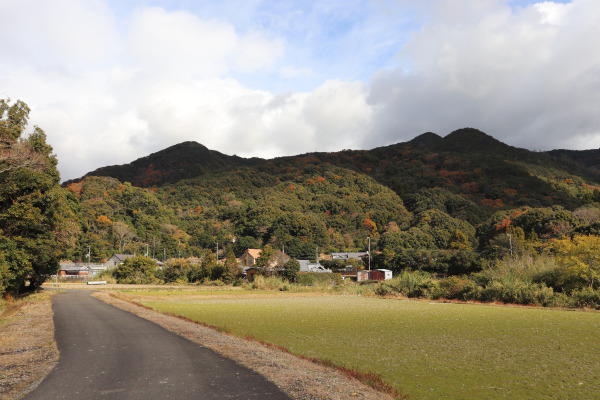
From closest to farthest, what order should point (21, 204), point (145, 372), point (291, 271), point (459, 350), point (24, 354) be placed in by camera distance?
point (145, 372) < point (24, 354) < point (459, 350) < point (21, 204) < point (291, 271)

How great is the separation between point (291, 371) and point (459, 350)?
6.35 m

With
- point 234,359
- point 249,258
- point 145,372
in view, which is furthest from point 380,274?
point 145,372

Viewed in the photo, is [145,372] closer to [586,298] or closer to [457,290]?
[586,298]

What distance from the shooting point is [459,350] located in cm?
1303

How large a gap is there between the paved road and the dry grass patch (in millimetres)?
302

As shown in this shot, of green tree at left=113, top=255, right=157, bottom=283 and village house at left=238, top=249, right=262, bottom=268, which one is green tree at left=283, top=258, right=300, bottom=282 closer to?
green tree at left=113, top=255, right=157, bottom=283

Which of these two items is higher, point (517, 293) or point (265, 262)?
point (265, 262)

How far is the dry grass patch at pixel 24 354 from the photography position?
8562mm

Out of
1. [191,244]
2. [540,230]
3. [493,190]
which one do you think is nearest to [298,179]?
[191,244]

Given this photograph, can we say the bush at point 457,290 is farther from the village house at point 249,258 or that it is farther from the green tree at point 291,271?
the village house at point 249,258

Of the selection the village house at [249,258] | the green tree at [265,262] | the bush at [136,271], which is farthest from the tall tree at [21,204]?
the village house at [249,258]

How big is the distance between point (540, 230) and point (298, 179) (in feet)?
335

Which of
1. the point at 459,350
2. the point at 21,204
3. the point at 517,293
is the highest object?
the point at 21,204

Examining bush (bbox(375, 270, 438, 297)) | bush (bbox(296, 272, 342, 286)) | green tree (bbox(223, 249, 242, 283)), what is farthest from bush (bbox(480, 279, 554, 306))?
green tree (bbox(223, 249, 242, 283))
